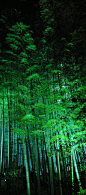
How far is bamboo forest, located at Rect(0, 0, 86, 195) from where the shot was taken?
14.0 ft

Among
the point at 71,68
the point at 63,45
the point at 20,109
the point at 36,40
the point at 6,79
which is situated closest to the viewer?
the point at 20,109

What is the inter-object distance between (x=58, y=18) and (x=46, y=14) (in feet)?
1.63

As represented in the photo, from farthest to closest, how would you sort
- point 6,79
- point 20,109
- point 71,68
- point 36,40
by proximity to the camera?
1. point 36,40
2. point 6,79
3. point 71,68
4. point 20,109

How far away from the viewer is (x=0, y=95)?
16.6 ft

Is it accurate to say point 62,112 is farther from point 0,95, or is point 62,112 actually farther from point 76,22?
point 76,22

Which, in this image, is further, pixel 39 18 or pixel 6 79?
pixel 39 18

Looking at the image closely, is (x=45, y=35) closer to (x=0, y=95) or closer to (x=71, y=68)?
(x=71, y=68)

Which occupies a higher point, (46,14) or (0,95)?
(46,14)

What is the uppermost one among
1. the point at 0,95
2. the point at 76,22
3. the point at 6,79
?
the point at 76,22

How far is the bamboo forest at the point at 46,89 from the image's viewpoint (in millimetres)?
4258

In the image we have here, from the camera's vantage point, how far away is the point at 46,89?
4672mm

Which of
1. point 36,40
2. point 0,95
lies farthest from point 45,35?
point 0,95

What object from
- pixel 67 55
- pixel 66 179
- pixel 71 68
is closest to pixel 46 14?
pixel 67 55

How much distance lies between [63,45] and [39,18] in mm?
1792
